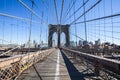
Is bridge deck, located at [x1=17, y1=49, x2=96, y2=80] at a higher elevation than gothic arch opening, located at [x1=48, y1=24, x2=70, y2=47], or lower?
lower

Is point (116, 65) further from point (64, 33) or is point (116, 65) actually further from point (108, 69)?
point (64, 33)

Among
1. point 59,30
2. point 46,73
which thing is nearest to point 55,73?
point 46,73

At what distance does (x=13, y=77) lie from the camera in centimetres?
592

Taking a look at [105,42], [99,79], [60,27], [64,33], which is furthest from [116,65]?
[64,33]

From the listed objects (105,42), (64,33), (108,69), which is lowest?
(108,69)

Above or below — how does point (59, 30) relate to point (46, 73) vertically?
above

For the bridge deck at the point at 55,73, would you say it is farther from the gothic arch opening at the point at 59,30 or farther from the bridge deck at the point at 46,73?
the gothic arch opening at the point at 59,30

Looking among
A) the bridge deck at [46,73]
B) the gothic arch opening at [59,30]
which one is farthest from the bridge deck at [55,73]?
the gothic arch opening at [59,30]

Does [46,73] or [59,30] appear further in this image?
[59,30]

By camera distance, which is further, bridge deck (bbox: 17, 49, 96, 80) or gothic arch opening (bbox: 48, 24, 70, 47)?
gothic arch opening (bbox: 48, 24, 70, 47)

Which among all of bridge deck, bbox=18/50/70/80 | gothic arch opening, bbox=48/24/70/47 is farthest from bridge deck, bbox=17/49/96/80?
gothic arch opening, bbox=48/24/70/47

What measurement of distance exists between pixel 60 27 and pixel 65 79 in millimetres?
46762

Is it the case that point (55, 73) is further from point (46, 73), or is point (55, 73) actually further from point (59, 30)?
point (59, 30)

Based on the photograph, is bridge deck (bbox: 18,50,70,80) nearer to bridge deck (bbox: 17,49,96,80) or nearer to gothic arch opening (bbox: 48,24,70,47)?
bridge deck (bbox: 17,49,96,80)
